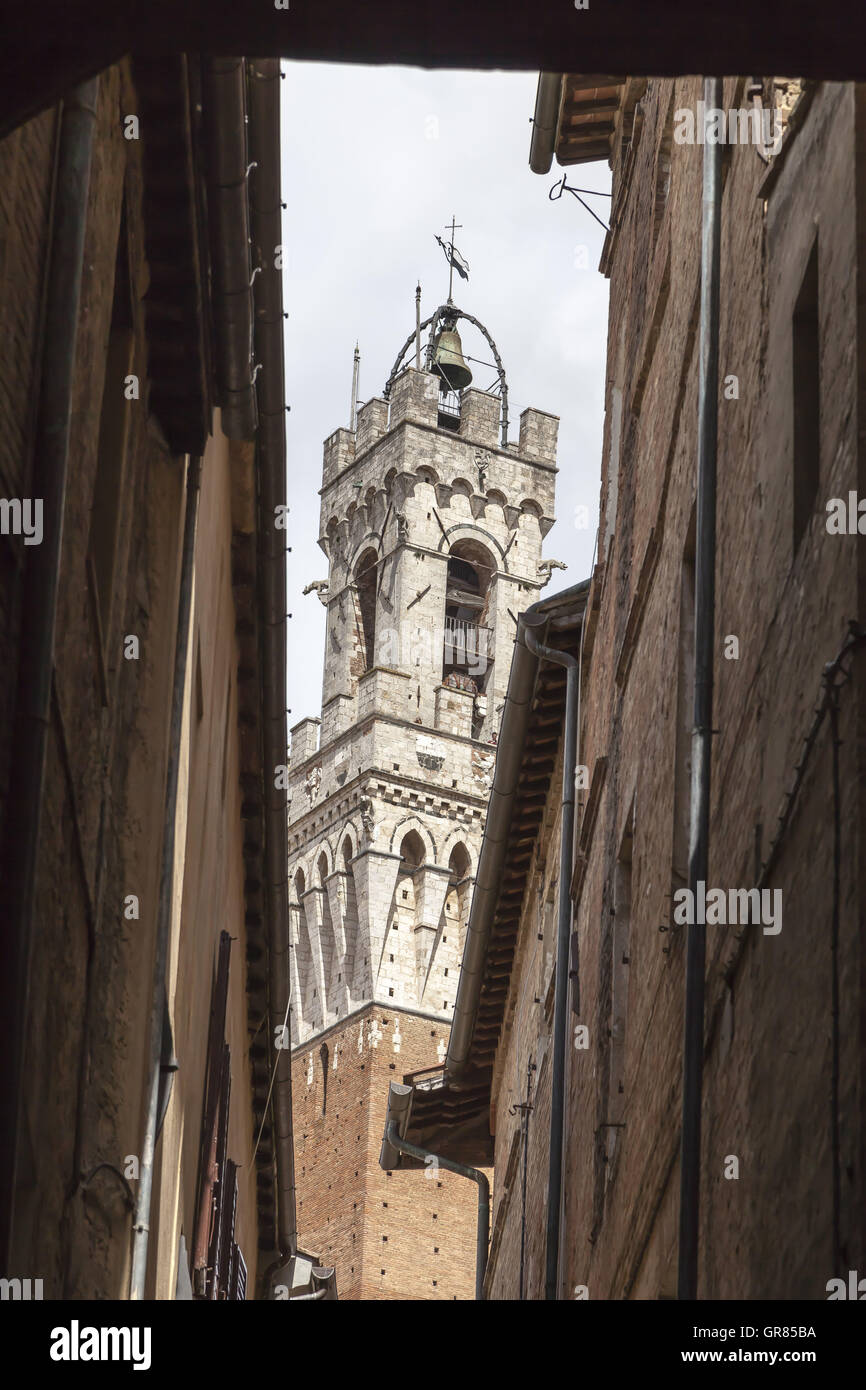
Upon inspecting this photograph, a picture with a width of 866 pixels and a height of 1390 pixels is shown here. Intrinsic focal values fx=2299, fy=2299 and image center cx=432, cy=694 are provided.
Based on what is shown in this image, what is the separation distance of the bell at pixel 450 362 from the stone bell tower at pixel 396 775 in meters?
1.15

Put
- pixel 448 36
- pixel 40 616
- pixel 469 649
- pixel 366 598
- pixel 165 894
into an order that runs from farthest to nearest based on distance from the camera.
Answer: pixel 366 598 < pixel 469 649 < pixel 165 894 < pixel 40 616 < pixel 448 36

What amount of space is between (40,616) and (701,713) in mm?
3152

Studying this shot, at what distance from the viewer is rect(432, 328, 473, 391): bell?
182ft

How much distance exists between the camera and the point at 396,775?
48.8 m

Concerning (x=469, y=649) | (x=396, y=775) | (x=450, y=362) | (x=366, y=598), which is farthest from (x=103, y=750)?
(x=450, y=362)

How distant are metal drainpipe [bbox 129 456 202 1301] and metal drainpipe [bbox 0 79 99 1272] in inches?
109

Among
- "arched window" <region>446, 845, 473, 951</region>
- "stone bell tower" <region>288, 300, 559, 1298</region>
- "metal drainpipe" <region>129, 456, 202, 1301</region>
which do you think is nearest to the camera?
"metal drainpipe" <region>129, 456, 202, 1301</region>

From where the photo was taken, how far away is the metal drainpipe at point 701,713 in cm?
720

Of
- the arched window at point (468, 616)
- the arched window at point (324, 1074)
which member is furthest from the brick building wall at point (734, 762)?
the arched window at point (468, 616)

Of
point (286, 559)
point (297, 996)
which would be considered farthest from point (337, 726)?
point (286, 559)

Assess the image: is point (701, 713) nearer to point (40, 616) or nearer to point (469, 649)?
point (40, 616)

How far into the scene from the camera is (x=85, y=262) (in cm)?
642

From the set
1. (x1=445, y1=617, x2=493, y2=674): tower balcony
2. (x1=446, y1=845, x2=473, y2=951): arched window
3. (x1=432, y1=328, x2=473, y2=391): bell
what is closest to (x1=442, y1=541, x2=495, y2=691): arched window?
(x1=445, y1=617, x2=493, y2=674): tower balcony

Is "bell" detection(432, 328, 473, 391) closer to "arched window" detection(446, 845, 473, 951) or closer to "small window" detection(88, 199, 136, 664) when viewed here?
"arched window" detection(446, 845, 473, 951)
